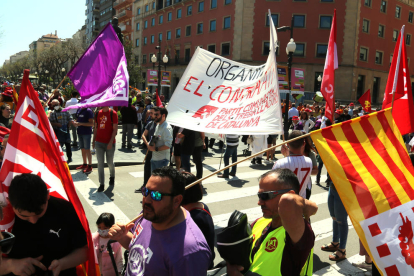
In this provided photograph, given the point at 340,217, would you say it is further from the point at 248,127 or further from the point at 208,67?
the point at 208,67

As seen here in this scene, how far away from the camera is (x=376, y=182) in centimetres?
269

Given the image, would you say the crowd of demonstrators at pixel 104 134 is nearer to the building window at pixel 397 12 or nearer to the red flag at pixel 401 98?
the red flag at pixel 401 98

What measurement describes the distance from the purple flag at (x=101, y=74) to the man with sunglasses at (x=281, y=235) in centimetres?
308

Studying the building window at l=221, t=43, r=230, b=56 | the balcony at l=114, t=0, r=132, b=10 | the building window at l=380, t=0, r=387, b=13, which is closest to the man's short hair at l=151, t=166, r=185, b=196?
the building window at l=221, t=43, r=230, b=56

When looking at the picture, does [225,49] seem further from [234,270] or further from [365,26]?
[234,270]

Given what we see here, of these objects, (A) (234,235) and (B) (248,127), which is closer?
(A) (234,235)

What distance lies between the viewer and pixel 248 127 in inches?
151

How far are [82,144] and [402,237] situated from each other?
7.40 m

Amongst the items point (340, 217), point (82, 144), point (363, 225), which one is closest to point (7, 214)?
point (363, 225)

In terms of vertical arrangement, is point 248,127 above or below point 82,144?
above

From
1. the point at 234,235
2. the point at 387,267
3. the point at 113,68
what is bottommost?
the point at 387,267

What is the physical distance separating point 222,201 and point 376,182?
4.33 meters

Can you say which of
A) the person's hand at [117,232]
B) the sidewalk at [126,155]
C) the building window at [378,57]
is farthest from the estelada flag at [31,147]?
the building window at [378,57]

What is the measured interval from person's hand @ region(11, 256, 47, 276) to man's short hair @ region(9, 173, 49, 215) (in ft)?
0.96
